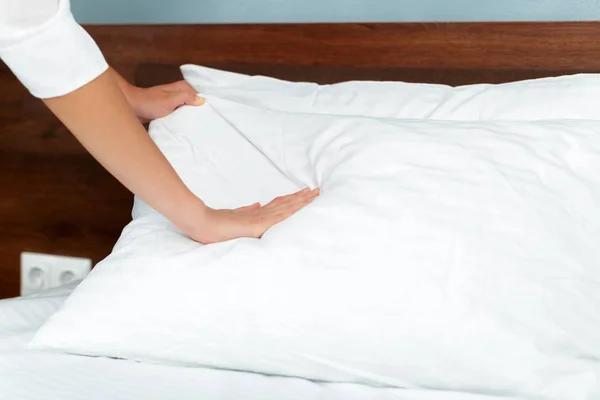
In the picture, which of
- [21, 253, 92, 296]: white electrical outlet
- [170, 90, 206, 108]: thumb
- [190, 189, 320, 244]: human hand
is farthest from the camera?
[21, 253, 92, 296]: white electrical outlet

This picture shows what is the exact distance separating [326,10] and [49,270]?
804mm

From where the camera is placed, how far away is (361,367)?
85 cm

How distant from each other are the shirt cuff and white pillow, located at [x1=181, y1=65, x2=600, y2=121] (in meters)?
0.43

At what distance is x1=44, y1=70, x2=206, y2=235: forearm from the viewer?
823 mm

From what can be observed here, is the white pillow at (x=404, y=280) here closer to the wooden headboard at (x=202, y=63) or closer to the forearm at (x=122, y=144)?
the forearm at (x=122, y=144)

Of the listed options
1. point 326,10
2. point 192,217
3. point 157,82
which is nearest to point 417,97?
point 326,10

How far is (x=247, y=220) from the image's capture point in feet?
3.27

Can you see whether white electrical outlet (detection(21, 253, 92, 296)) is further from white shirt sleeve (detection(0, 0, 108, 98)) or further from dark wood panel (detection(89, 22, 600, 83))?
white shirt sleeve (detection(0, 0, 108, 98))

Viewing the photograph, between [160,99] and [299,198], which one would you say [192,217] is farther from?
[160,99]

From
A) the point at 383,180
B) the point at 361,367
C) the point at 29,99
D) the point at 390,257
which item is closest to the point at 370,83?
the point at 383,180

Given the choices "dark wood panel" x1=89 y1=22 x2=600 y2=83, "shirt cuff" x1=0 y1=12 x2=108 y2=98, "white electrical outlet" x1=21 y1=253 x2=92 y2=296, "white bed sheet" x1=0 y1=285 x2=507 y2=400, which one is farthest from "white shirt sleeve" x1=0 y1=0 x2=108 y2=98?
"white electrical outlet" x1=21 y1=253 x2=92 y2=296

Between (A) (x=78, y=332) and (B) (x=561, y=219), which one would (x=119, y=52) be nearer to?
(A) (x=78, y=332)

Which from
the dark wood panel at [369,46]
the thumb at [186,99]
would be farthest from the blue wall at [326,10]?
the thumb at [186,99]

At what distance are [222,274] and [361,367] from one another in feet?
0.67
